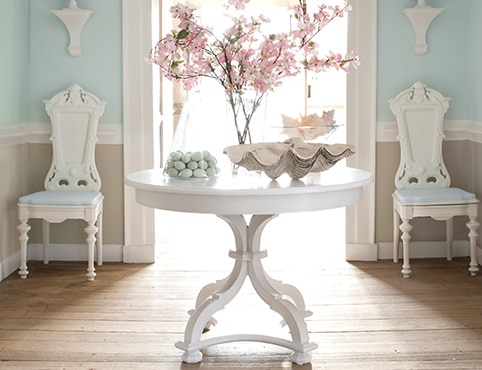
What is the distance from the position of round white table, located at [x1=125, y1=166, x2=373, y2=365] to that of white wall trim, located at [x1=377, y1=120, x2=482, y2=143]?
1.59 meters

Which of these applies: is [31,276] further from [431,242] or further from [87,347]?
→ [431,242]

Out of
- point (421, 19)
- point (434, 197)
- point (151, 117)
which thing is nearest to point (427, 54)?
point (421, 19)

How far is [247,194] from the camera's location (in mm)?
3084

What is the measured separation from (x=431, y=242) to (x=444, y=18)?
4.67ft

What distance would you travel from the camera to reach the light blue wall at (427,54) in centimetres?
532

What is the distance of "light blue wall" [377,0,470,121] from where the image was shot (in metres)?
5.32

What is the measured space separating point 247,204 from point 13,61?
258cm

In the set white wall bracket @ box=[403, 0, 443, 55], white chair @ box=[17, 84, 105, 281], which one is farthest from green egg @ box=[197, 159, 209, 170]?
white wall bracket @ box=[403, 0, 443, 55]

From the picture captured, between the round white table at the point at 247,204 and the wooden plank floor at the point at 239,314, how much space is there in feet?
0.34

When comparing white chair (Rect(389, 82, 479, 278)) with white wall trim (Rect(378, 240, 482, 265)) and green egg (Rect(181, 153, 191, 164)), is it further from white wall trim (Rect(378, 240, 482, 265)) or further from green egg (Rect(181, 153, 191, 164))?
green egg (Rect(181, 153, 191, 164))

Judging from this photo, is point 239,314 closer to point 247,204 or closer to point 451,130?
point 247,204

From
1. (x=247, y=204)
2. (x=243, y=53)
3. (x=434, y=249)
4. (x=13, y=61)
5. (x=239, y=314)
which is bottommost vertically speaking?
(x=239, y=314)

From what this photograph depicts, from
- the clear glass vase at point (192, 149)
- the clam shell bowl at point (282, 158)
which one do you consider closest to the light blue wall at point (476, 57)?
the clam shell bowl at point (282, 158)

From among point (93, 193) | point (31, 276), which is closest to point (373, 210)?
point (93, 193)
